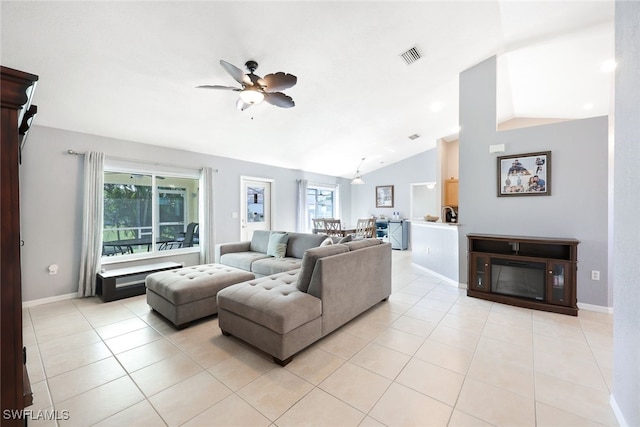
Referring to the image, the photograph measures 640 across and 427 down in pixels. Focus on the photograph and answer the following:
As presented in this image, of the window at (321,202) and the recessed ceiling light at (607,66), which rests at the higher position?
the recessed ceiling light at (607,66)

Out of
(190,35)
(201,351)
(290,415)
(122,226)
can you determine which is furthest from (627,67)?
(122,226)

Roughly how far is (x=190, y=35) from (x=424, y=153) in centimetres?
658

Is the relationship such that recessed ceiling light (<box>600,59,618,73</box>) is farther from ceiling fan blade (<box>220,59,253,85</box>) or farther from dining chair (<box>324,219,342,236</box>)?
dining chair (<box>324,219,342,236</box>)

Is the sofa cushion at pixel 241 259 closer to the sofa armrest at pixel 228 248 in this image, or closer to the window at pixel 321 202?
the sofa armrest at pixel 228 248

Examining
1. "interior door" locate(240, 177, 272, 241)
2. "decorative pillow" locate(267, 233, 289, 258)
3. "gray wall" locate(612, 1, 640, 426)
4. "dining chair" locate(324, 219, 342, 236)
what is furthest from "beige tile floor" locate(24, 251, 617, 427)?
"dining chair" locate(324, 219, 342, 236)

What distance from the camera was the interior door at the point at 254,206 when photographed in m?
5.86

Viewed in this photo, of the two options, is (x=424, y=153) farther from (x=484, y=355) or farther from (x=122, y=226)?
(x=122, y=226)

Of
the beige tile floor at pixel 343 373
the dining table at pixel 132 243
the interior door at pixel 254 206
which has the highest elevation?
the interior door at pixel 254 206

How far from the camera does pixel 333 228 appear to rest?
6.39 m

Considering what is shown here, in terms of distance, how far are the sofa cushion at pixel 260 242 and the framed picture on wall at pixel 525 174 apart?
3.69 m

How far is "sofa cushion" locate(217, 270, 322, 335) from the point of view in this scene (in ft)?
6.62

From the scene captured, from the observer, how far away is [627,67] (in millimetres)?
1398

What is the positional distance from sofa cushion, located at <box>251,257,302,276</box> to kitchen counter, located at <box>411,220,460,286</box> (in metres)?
2.41

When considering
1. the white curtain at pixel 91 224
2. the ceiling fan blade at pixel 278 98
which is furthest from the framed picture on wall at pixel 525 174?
the white curtain at pixel 91 224
